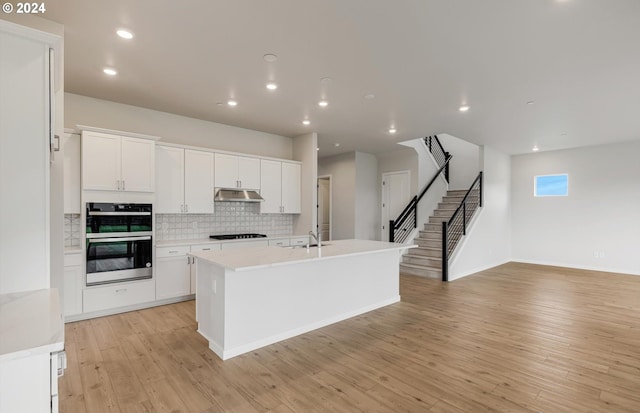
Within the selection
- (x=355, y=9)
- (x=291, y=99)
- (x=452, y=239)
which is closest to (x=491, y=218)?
(x=452, y=239)

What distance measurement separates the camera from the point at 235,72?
3.49m

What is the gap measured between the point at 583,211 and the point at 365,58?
25.0ft

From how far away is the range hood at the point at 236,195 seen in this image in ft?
17.0

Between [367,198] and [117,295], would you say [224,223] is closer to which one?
[117,295]

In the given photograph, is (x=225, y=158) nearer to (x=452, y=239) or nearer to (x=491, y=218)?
(x=452, y=239)

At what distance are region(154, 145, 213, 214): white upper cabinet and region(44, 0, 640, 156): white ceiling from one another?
0.72m

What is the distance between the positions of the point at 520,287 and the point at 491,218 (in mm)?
2355

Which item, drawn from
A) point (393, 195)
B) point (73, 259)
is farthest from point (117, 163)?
point (393, 195)

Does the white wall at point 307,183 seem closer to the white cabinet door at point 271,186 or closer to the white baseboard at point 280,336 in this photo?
the white cabinet door at point 271,186

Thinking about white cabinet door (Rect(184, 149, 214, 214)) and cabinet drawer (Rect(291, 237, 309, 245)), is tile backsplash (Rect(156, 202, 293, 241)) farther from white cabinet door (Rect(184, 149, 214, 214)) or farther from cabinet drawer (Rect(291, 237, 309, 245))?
cabinet drawer (Rect(291, 237, 309, 245))

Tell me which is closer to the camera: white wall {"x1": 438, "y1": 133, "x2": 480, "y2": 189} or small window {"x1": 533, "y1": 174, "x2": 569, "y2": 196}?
small window {"x1": 533, "y1": 174, "x2": 569, "y2": 196}

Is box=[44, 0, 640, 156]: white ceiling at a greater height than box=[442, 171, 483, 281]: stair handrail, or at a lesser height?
greater

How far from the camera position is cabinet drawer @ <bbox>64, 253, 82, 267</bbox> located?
12.4 ft

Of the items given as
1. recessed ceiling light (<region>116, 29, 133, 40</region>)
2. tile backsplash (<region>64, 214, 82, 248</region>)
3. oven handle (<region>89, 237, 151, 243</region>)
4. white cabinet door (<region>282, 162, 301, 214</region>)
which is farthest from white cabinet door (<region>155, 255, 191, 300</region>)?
recessed ceiling light (<region>116, 29, 133, 40</region>)
